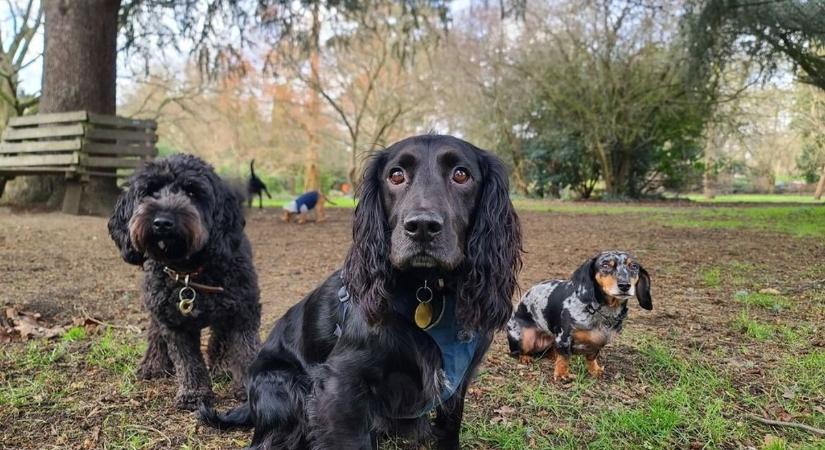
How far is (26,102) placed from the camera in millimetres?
15734

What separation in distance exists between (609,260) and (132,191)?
2.92 m

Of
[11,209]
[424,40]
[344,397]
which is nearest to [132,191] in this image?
[344,397]

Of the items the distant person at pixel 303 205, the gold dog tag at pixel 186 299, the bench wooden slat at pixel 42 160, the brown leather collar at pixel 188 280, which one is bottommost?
the gold dog tag at pixel 186 299

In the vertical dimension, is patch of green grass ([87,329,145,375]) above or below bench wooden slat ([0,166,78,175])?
below

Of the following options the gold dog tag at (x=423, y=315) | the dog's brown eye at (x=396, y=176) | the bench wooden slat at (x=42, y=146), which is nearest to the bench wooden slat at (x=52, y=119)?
the bench wooden slat at (x=42, y=146)

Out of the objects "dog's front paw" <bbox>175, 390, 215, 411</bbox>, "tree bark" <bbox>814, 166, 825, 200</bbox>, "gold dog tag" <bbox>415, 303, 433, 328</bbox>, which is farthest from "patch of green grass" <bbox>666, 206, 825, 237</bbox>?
"tree bark" <bbox>814, 166, 825, 200</bbox>

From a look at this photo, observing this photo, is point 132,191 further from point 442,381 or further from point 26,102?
point 26,102

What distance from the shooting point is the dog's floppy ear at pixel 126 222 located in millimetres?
3304

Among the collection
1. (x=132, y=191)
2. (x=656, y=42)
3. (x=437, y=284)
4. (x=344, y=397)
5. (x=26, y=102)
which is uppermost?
(x=656, y=42)

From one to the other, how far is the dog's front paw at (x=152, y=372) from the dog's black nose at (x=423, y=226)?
91.7 inches

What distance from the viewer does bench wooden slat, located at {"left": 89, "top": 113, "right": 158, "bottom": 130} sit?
29.7 feet

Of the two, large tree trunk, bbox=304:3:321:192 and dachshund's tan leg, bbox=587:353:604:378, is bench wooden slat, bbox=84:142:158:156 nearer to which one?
dachshund's tan leg, bbox=587:353:604:378

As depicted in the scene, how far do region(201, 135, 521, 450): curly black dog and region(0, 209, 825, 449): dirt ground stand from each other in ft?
2.28

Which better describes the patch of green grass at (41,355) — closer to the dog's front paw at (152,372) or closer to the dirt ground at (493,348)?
the dirt ground at (493,348)
